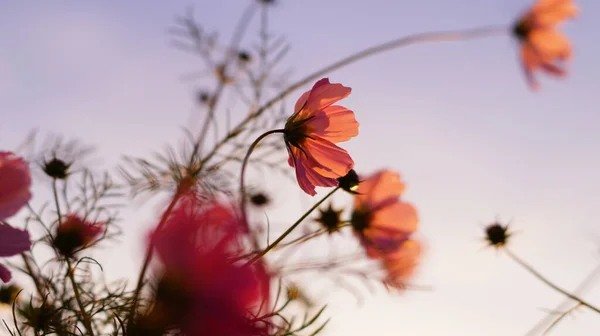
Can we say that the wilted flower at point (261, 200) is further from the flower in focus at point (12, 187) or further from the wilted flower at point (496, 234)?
the flower in focus at point (12, 187)

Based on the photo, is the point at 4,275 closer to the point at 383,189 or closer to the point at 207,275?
the point at 207,275

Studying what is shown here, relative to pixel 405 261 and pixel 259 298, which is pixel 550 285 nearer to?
pixel 405 261

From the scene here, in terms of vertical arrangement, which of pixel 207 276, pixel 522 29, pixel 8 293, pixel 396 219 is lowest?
pixel 207 276

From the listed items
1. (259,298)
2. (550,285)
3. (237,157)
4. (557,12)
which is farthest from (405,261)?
(557,12)

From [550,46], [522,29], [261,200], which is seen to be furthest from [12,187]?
[522,29]

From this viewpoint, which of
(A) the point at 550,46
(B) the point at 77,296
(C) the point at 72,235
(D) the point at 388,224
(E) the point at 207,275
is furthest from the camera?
(A) the point at 550,46

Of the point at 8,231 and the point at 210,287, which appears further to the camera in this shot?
the point at 8,231

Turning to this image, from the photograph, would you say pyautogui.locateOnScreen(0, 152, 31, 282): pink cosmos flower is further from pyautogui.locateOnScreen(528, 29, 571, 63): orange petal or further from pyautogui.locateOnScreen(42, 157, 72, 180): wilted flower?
pyautogui.locateOnScreen(528, 29, 571, 63): orange petal
